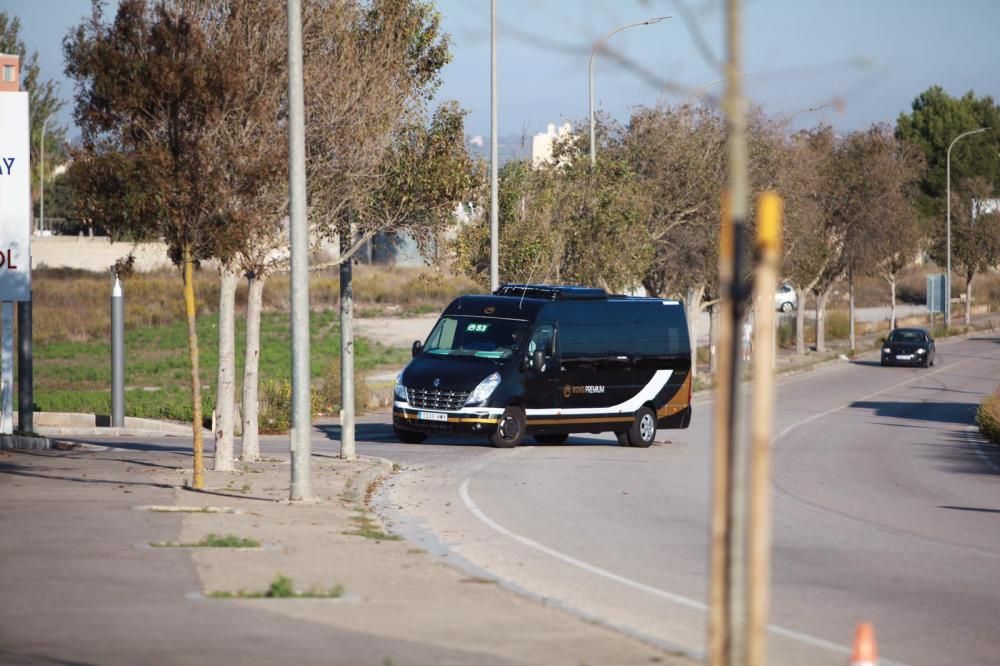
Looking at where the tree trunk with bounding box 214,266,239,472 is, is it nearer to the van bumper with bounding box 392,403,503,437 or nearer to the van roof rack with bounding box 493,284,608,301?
the van bumper with bounding box 392,403,503,437

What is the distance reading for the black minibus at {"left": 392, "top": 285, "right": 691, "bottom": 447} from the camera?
2369cm

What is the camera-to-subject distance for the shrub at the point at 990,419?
93.0ft

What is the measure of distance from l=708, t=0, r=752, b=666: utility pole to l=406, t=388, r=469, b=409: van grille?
58.5 ft

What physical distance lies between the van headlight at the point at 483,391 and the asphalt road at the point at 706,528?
2.89 feet

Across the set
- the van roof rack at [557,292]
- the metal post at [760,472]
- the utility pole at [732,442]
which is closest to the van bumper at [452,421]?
the van roof rack at [557,292]

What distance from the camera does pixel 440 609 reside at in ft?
31.2

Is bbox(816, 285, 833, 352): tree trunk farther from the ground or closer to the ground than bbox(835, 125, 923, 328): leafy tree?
closer to the ground

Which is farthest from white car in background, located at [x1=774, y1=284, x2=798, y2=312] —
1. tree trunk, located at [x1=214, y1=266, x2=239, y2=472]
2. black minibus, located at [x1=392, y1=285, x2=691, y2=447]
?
tree trunk, located at [x1=214, y1=266, x2=239, y2=472]

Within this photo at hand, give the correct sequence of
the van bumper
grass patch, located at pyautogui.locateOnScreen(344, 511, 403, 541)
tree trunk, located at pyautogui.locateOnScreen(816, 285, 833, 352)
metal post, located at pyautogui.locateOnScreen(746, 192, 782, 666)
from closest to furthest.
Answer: metal post, located at pyautogui.locateOnScreen(746, 192, 782, 666), grass patch, located at pyautogui.locateOnScreen(344, 511, 403, 541), the van bumper, tree trunk, located at pyautogui.locateOnScreen(816, 285, 833, 352)

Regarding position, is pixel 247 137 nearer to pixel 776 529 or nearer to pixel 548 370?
pixel 776 529

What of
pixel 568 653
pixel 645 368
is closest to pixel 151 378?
pixel 645 368

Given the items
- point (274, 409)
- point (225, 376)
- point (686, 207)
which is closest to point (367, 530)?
point (225, 376)

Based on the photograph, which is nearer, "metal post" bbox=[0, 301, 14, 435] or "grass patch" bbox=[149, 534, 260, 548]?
"grass patch" bbox=[149, 534, 260, 548]

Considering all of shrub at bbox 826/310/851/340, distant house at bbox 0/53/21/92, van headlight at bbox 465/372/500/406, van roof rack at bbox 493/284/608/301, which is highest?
distant house at bbox 0/53/21/92
